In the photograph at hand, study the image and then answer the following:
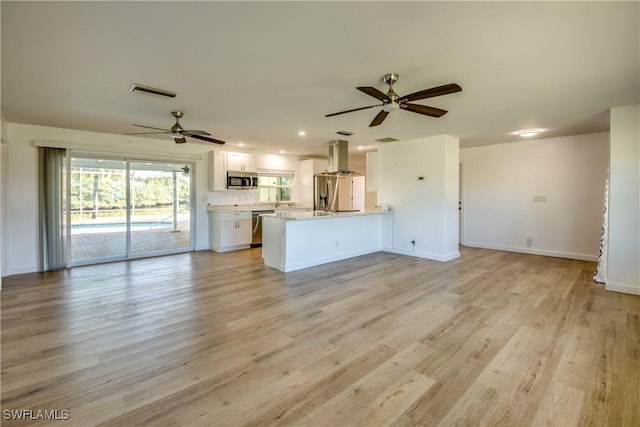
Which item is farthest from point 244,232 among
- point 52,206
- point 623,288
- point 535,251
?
point 623,288

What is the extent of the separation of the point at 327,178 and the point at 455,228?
289 centimetres

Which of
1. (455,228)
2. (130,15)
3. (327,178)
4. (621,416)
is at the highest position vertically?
(130,15)

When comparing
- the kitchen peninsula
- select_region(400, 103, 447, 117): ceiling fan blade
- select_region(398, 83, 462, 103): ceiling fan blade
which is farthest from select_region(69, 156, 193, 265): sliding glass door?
select_region(398, 83, 462, 103): ceiling fan blade

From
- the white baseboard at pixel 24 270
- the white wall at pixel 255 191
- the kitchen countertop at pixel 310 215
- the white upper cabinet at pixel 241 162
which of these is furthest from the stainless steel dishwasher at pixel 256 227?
the white baseboard at pixel 24 270

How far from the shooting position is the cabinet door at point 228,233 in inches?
253

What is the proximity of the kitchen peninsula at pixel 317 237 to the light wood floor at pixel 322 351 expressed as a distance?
2.37 ft

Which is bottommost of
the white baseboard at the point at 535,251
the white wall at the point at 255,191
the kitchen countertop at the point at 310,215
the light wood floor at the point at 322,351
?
the light wood floor at the point at 322,351

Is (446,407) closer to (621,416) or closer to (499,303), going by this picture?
(621,416)

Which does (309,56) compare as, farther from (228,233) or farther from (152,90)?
(228,233)

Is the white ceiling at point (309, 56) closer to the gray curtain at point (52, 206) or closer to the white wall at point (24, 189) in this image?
the white wall at point (24, 189)

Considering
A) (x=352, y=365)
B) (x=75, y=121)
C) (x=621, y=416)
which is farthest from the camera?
(x=75, y=121)

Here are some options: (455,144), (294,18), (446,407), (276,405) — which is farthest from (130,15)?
(455,144)

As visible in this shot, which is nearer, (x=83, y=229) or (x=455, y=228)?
(x=83, y=229)

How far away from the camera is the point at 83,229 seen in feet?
17.4
